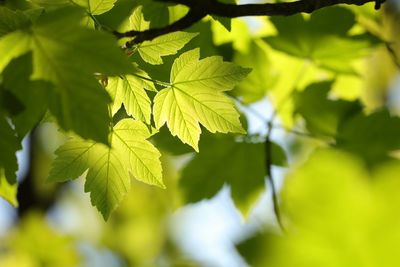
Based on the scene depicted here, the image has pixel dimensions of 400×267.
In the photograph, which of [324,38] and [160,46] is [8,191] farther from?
[324,38]

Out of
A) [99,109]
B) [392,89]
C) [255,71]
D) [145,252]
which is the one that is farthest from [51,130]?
[99,109]

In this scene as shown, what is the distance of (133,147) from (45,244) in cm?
185

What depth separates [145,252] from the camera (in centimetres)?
411

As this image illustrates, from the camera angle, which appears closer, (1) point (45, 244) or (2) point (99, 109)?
(2) point (99, 109)

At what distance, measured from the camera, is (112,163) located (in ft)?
3.90

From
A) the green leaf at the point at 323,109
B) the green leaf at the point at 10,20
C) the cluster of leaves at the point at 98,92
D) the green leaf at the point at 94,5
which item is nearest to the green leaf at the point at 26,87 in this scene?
the cluster of leaves at the point at 98,92

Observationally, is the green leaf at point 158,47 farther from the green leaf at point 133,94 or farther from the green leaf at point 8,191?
the green leaf at point 8,191

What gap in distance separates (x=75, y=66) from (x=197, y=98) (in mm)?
375

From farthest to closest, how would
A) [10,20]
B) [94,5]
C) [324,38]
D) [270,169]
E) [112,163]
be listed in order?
[324,38]
[270,169]
[112,163]
[94,5]
[10,20]

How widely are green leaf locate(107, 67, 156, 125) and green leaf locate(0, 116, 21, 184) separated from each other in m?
0.23

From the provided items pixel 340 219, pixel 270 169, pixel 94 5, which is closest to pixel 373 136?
pixel 270 169

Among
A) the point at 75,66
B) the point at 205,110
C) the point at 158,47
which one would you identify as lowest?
the point at 205,110

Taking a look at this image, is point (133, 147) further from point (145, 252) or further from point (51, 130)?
point (51, 130)

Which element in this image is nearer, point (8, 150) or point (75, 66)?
point (75, 66)
